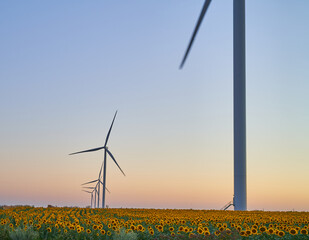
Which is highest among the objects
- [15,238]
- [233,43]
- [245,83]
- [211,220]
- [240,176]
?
[233,43]

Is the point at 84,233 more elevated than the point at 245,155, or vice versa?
the point at 245,155

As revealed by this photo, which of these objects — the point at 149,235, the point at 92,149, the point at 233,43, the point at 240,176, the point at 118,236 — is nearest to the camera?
the point at 118,236

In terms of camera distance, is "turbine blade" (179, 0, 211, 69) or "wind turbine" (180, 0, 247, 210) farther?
"wind turbine" (180, 0, 247, 210)

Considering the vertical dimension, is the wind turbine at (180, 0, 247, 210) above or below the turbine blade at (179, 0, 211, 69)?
below

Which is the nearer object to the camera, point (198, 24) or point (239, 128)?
point (198, 24)

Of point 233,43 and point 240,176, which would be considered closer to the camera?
point 240,176

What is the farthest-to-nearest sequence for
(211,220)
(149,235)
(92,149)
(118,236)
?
(92,149) → (211,220) → (149,235) → (118,236)

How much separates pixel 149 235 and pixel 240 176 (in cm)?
2013

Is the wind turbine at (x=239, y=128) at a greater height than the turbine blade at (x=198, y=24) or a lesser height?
lesser

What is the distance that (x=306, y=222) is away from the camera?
19.9m

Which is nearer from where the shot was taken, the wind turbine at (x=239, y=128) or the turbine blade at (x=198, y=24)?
the turbine blade at (x=198, y=24)

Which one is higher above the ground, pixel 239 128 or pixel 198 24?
pixel 198 24

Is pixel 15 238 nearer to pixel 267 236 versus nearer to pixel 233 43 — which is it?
pixel 267 236

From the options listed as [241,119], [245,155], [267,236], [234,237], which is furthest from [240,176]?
[234,237]
